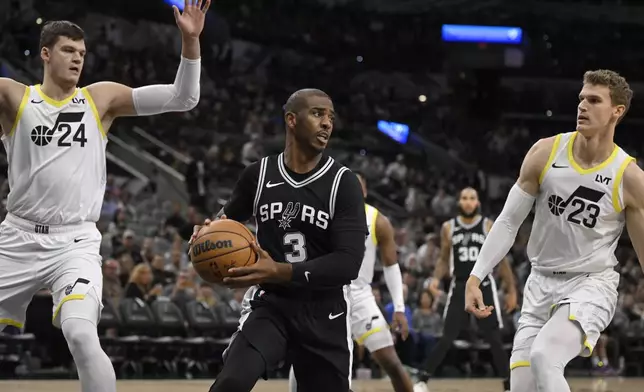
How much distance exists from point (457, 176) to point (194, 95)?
18.6 meters

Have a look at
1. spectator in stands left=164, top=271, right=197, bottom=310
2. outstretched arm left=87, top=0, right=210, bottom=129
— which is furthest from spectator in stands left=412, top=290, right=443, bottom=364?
outstretched arm left=87, top=0, right=210, bottom=129

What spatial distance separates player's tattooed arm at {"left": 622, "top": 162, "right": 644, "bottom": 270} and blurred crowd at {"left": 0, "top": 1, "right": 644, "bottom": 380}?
805 cm

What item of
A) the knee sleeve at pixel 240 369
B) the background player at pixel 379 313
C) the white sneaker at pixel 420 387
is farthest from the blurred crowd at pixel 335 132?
the knee sleeve at pixel 240 369

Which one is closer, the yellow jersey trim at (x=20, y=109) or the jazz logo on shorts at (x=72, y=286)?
the jazz logo on shorts at (x=72, y=286)

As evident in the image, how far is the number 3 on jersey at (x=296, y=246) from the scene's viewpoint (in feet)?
16.1

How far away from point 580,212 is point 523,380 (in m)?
0.98

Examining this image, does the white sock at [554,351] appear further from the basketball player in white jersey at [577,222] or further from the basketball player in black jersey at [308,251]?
the basketball player in black jersey at [308,251]

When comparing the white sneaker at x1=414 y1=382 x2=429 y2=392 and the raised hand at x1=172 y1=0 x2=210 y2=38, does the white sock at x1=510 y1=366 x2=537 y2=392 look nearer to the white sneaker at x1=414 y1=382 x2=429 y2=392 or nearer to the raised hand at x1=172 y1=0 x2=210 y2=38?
the raised hand at x1=172 y1=0 x2=210 y2=38

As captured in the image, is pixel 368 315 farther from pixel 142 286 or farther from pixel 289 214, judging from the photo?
pixel 142 286

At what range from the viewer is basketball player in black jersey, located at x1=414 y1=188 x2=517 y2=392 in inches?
420

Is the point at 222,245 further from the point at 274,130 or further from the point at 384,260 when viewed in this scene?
the point at 274,130

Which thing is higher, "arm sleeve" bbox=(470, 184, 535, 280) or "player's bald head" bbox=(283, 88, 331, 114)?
"player's bald head" bbox=(283, 88, 331, 114)

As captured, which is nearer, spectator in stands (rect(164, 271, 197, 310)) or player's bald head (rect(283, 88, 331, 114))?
player's bald head (rect(283, 88, 331, 114))

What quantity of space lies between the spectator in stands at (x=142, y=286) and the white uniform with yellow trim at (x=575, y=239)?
8.15 m
